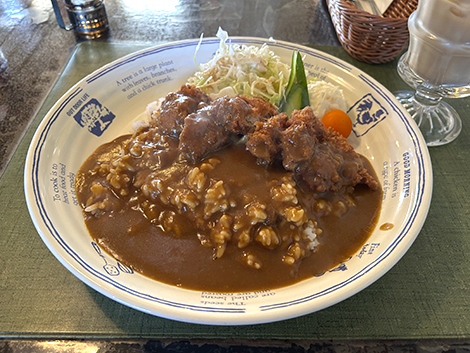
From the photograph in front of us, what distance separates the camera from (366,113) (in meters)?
3.02

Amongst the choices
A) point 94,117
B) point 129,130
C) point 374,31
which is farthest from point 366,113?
point 94,117

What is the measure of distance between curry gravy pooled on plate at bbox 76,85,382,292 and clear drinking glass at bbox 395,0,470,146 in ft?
3.36

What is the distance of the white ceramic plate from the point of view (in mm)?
1681

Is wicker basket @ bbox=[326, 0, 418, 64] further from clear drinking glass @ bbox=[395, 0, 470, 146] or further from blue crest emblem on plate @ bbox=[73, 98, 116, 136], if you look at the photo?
blue crest emblem on plate @ bbox=[73, 98, 116, 136]

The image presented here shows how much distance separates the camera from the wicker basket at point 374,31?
335 centimetres

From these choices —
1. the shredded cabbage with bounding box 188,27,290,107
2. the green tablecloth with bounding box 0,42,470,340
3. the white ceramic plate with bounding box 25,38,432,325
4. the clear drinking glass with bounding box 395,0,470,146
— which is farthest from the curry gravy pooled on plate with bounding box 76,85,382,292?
the clear drinking glass with bounding box 395,0,470,146

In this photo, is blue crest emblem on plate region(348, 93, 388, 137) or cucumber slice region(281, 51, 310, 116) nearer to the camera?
blue crest emblem on plate region(348, 93, 388, 137)

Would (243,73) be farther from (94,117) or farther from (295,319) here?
(295,319)

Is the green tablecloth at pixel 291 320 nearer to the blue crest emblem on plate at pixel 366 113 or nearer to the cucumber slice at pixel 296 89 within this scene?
the blue crest emblem on plate at pixel 366 113

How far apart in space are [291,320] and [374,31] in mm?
3115

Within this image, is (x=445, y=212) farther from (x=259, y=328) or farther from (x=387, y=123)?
(x=259, y=328)

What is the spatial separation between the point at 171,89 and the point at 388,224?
97.5 inches

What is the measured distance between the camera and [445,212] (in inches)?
95.8

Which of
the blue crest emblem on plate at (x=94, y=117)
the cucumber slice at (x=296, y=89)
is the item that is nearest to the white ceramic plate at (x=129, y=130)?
the blue crest emblem on plate at (x=94, y=117)
